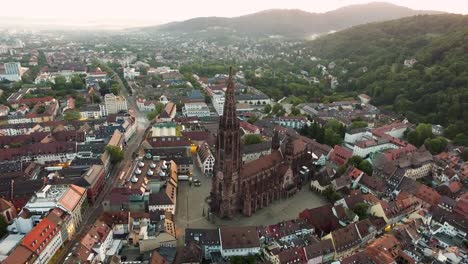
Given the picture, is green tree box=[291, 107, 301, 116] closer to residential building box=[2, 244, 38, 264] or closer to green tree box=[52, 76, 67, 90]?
residential building box=[2, 244, 38, 264]

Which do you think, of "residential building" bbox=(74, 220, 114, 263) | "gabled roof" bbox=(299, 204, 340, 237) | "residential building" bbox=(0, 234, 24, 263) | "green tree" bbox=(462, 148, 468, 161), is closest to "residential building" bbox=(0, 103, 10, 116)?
"residential building" bbox=(0, 234, 24, 263)

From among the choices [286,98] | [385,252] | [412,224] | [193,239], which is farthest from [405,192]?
[286,98]

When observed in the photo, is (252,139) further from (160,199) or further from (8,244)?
(8,244)

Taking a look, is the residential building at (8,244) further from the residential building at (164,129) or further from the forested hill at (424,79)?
the forested hill at (424,79)

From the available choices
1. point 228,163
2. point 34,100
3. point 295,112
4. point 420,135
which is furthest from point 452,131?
point 34,100

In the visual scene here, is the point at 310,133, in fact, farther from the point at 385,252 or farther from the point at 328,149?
the point at 385,252

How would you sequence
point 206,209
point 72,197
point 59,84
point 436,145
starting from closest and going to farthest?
1. point 72,197
2. point 206,209
3. point 436,145
4. point 59,84
